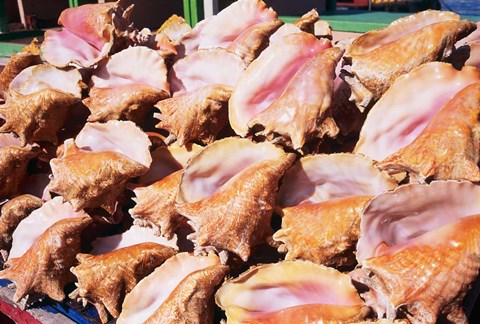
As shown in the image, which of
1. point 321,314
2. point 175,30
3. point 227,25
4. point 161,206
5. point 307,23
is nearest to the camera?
point 321,314

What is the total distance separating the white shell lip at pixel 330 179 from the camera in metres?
0.84

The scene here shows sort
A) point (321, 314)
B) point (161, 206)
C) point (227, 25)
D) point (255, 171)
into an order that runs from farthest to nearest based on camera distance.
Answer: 1. point (227, 25)
2. point (161, 206)
3. point (255, 171)
4. point (321, 314)

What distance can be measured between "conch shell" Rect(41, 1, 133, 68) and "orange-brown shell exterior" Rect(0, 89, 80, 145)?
0.35 ft

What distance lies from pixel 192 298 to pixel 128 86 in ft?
1.77

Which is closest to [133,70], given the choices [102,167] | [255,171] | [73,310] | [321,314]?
[102,167]

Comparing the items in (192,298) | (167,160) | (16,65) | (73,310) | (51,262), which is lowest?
(73,310)

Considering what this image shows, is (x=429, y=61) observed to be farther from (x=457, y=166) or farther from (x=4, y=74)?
(x=4, y=74)

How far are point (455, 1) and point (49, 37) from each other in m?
7.86

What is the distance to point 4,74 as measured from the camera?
57.9 inches

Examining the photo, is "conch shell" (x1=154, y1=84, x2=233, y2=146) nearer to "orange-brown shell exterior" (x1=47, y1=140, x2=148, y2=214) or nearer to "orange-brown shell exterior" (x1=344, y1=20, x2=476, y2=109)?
"orange-brown shell exterior" (x1=47, y1=140, x2=148, y2=214)

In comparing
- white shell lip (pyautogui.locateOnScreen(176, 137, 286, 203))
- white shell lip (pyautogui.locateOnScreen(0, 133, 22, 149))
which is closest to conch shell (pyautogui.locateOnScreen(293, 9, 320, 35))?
white shell lip (pyautogui.locateOnScreen(176, 137, 286, 203))

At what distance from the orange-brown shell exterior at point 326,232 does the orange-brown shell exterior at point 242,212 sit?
0.05 metres

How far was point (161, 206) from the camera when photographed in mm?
1002

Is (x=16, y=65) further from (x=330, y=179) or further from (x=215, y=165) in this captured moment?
(x=330, y=179)
